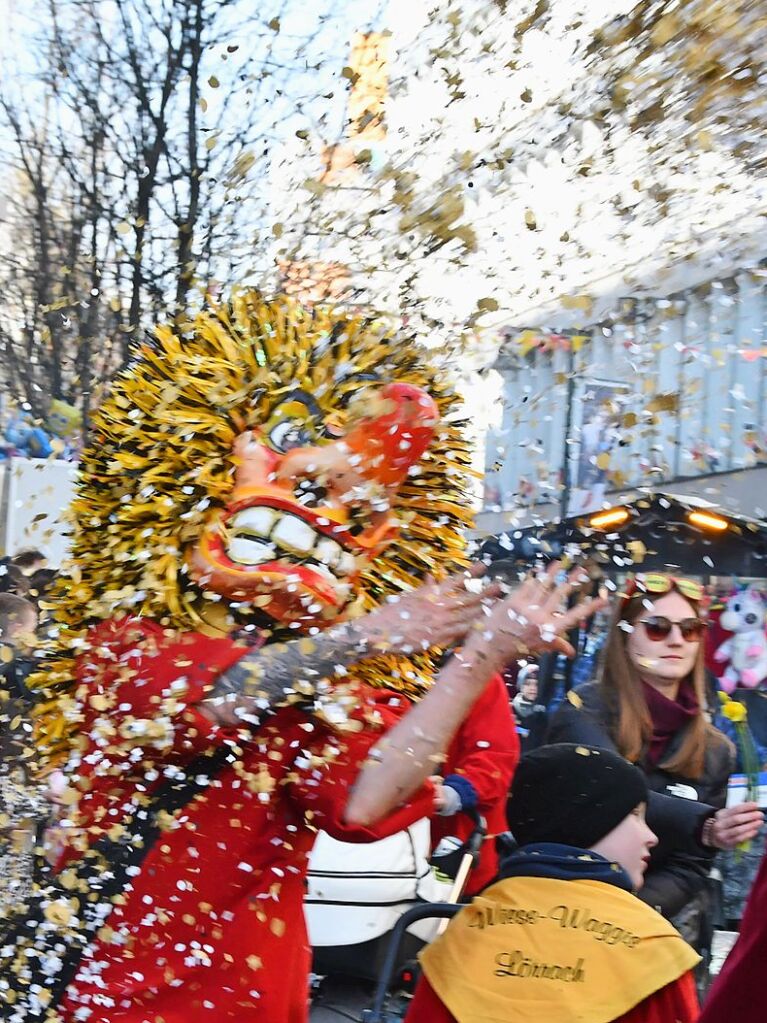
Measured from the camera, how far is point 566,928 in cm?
206

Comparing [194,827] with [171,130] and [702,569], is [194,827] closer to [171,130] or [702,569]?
[171,130]

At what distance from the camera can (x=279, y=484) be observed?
198 cm

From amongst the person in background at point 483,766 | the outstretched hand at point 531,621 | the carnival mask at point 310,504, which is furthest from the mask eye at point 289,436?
the person in background at point 483,766

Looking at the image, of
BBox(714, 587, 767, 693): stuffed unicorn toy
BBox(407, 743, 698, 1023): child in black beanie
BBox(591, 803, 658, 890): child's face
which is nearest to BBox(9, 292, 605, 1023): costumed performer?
BBox(407, 743, 698, 1023): child in black beanie

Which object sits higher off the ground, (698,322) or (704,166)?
(704,166)

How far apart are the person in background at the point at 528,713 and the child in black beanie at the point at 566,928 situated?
5.95 feet

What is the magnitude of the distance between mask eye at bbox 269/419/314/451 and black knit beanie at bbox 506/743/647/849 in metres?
0.72

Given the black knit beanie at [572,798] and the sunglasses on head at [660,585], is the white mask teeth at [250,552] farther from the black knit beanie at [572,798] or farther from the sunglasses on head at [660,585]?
the sunglasses on head at [660,585]

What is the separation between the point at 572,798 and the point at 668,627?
1.07 m

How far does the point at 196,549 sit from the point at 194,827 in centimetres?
40

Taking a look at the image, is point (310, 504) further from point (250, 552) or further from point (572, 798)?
point (572, 798)

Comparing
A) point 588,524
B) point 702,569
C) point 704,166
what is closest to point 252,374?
point 588,524

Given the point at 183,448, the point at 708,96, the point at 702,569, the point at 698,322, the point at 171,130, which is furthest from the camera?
the point at 702,569

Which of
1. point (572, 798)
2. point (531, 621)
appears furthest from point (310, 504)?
point (572, 798)
